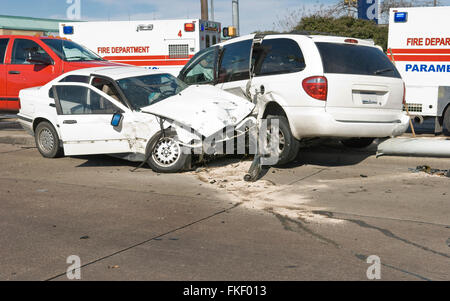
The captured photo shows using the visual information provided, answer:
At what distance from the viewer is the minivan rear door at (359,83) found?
800 cm

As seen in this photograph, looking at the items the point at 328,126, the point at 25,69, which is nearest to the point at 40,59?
the point at 25,69

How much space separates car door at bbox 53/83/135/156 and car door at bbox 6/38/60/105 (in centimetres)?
327

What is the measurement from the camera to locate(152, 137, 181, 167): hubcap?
839 centimetres

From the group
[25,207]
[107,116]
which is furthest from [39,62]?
[25,207]

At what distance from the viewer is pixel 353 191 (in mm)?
7234

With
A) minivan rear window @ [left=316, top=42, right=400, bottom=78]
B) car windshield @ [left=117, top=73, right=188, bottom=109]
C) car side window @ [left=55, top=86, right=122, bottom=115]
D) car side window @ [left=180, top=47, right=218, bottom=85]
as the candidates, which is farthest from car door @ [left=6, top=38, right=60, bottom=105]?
minivan rear window @ [left=316, top=42, right=400, bottom=78]

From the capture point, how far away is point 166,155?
8.52 meters

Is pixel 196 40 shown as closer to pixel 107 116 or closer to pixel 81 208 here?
pixel 107 116

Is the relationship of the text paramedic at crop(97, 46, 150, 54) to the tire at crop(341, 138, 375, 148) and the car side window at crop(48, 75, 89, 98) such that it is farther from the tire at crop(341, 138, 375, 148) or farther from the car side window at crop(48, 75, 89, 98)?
the tire at crop(341, 138, 375, 148)

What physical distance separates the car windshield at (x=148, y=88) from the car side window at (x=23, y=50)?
386 cm

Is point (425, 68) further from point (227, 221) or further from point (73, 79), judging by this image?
point (227, 221)

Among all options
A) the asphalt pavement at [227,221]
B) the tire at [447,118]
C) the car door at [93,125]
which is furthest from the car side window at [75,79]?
the tire at [447,118]

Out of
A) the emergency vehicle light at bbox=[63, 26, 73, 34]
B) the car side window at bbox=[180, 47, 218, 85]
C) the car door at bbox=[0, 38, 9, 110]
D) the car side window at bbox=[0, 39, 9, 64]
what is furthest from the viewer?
the emergency vehicle light at bbox=[63, 26, 73, 34]

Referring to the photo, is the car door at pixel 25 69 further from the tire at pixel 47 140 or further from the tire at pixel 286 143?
the tire at pixel 286 143
